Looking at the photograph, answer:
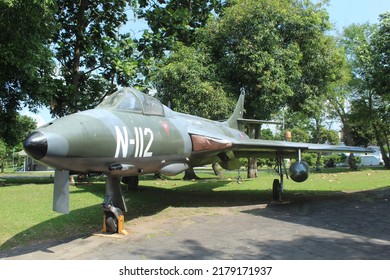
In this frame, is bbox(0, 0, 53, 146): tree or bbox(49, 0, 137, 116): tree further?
bbox(49, 0, 137, 116): tree

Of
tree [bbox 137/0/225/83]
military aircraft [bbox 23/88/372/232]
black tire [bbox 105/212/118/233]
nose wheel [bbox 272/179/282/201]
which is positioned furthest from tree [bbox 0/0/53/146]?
nose wheel [bbox 272/179/282/201]

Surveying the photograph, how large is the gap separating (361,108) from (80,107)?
27.7 m

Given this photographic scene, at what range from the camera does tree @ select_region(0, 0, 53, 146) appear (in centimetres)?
1422

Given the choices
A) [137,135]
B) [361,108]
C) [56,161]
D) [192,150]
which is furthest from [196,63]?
[361,108]

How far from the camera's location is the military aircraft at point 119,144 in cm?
564

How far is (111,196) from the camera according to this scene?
756 cm

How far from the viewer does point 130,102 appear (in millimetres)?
7656

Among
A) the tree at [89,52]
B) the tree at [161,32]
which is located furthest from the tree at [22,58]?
the tree at [161,32]

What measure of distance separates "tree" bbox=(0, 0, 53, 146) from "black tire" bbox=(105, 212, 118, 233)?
912 centimetres

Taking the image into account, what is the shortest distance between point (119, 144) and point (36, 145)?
5.51 ft

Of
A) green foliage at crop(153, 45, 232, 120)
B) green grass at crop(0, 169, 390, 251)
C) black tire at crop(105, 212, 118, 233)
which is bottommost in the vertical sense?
green grass at crop(0, 169, 390, 251)

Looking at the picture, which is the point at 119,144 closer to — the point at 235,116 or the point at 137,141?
the point at 137,141
